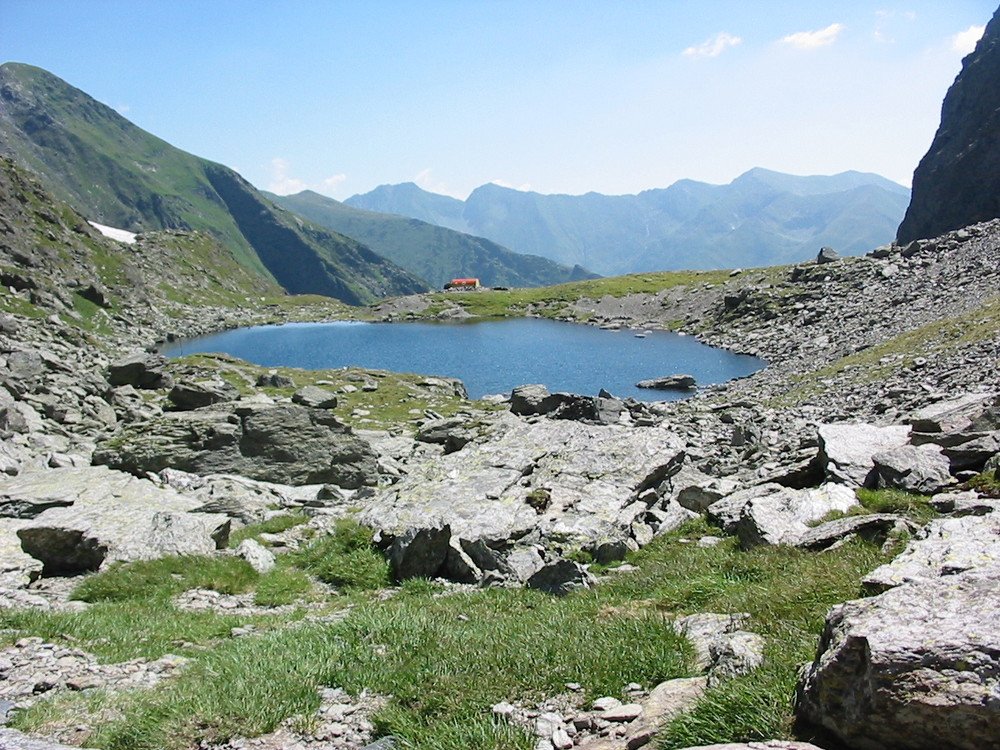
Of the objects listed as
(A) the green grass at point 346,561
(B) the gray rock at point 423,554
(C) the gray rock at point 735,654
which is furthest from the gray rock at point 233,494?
(C) the gray rock at point 735,654

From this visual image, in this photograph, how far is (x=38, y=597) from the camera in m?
13.5

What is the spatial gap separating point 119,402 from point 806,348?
247ft

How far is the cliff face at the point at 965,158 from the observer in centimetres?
16350

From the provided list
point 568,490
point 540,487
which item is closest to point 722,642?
point 568,490

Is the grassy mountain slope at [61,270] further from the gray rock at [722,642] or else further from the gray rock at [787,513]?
the gray rock at [722,642]

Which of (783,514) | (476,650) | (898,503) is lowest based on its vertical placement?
(476,650)

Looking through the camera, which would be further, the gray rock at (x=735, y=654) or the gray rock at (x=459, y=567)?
the gray rock at (x=459, y=567)

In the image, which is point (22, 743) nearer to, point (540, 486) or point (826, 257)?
point (540, 486)

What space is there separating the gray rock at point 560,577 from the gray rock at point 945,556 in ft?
20.5

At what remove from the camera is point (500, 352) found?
365 ft

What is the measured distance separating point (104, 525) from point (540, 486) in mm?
12578

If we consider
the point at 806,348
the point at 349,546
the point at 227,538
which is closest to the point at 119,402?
the point at 227,538

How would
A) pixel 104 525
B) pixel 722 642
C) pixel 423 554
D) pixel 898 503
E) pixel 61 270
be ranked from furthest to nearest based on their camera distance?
pixel 61 270
pixel 104 525
pixel 423 554
pixel 898 503
pixel 722 642

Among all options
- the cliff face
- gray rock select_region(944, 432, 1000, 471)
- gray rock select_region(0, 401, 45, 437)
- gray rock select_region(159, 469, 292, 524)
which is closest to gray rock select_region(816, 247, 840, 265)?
the cliff face
